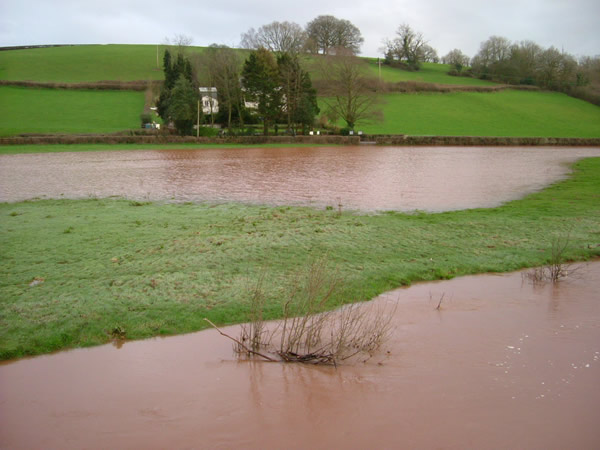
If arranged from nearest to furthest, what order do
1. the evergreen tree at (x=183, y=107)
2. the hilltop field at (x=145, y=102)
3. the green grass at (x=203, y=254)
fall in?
the green grass at (x=203, y=254), the evergreen tree at (x=183, y=107), the hilltop field at (x=145, y=102)

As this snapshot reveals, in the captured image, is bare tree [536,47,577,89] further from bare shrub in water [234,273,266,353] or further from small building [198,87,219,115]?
bare shrub in water [234,273,266,353]

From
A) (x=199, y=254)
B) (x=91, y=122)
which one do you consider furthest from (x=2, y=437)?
(x=91, y=122)

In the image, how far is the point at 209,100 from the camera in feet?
201

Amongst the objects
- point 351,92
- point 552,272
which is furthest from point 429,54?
point 552,272

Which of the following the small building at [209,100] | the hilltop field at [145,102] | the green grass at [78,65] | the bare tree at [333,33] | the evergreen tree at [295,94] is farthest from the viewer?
the bare tree at [333,33]

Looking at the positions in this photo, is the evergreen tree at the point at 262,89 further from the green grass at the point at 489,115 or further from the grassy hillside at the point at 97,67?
the grassy hillside at the point at 97,67

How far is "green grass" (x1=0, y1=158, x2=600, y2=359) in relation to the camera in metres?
7.07

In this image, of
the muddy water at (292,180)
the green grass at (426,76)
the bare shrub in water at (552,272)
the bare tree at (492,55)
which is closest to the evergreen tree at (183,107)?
the muddy water at (292,180)

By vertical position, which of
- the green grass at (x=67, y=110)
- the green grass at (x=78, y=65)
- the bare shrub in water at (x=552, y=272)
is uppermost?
the green grass at (x=78, y=65)

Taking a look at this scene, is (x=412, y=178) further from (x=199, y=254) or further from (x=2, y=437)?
(x=2, y=437)

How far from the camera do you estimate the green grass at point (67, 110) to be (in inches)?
2173

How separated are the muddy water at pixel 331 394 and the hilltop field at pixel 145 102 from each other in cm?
5150

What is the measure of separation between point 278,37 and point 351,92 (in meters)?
37.6

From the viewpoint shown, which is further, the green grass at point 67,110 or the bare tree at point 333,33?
the bare tree at point 333,33
